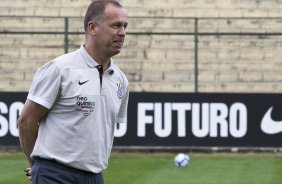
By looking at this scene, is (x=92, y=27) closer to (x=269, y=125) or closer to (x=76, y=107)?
(x=76, y=107)

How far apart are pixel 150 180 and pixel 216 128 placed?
445 cm

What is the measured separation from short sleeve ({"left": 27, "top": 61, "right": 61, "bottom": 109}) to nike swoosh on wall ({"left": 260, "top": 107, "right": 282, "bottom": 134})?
11911mm

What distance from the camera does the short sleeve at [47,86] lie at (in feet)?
15.5

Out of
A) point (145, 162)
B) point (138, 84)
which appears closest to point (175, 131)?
point (145, 162)

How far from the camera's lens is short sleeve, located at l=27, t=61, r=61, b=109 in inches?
186

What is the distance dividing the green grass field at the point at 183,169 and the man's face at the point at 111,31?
706cm

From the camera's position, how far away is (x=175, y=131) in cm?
1622

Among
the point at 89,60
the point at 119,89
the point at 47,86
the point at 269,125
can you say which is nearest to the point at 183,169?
the point at 269,125

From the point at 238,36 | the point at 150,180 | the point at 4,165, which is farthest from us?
the point at 238,36

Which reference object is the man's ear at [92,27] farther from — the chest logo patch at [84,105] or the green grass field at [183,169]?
the green grass field at [183,169]

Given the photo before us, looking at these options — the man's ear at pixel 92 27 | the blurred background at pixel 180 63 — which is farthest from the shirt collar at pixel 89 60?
the blurred background at pixel 180 63

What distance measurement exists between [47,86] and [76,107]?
0.21 m

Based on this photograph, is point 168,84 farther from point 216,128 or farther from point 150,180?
point 150,180

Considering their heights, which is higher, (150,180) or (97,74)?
(97,74)
